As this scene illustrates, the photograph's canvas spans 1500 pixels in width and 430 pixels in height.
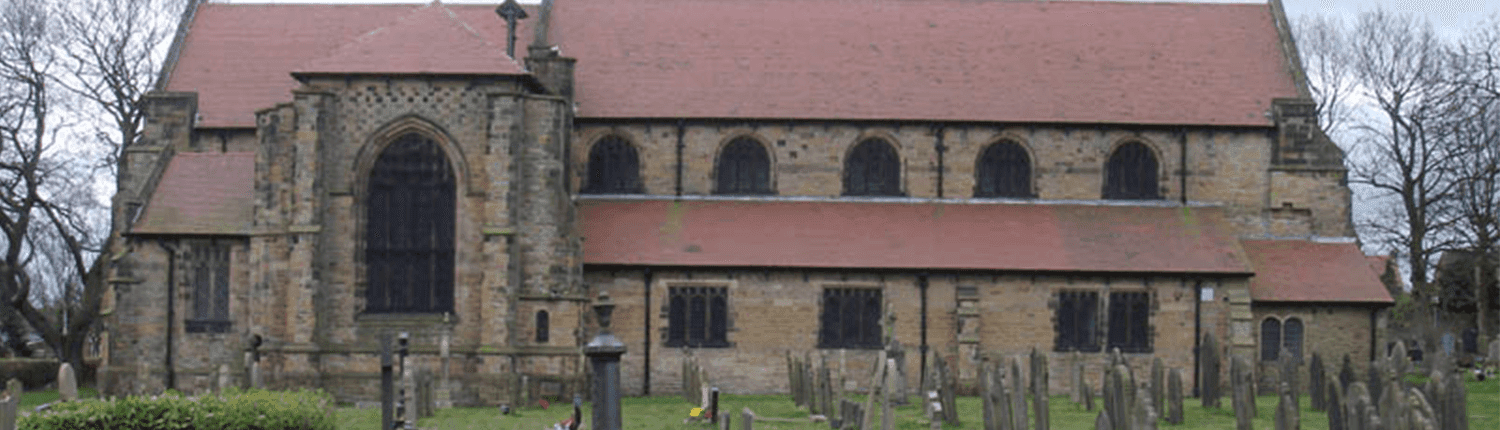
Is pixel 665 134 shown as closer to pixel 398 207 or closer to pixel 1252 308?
pixel 398 207

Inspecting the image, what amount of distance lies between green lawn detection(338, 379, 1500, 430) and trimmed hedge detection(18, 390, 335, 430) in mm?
5435

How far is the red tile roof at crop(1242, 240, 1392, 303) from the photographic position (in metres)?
38.1

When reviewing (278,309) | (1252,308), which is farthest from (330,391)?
(1252,308)

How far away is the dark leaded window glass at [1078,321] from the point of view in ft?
125

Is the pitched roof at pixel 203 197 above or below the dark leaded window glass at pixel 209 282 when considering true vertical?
above

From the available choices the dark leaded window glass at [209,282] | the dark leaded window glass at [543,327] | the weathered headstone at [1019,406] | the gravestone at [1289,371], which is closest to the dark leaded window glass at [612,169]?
the dark leaded window glass at [543,327]

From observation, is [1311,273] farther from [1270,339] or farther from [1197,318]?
[1197,318]

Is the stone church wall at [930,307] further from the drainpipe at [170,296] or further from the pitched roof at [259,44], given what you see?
the drainpipe at [170,296]

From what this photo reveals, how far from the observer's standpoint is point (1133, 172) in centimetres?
4084

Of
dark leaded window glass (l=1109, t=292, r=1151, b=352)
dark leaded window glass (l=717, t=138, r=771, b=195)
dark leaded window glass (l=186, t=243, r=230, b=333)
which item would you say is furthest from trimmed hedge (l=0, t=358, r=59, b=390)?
dark leaded window glass (l=1109, t=292, r=1151, b=352)

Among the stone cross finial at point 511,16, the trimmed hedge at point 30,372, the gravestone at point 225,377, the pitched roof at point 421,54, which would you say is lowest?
the trimmed hedge at point 30,372

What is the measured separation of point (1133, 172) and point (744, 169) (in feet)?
29.3

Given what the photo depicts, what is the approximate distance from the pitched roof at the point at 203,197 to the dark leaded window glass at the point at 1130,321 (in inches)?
724

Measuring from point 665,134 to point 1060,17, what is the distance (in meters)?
10.6
